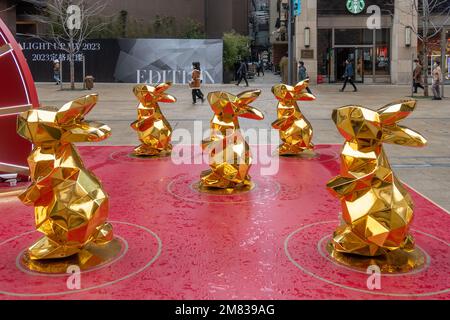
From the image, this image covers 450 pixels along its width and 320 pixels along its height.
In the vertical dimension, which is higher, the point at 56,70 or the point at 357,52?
the point at 357,52

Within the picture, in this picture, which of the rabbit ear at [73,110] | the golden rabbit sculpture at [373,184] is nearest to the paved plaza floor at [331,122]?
the golden rabbit sculpture at [373,184]

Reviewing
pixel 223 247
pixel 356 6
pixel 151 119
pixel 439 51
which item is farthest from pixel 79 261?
pixel 439 51

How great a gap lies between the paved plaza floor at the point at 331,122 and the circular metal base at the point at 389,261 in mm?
1761

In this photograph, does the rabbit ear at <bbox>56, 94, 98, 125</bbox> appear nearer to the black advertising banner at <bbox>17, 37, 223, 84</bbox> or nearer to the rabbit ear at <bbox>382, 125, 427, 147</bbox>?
the rabbit ear at <bbox>382, 125, 427, 147</bbox>

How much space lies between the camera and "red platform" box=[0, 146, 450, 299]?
3.32 m

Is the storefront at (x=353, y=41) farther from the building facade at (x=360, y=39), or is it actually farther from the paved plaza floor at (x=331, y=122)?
the paved plaza floor at (x=331, y=122)

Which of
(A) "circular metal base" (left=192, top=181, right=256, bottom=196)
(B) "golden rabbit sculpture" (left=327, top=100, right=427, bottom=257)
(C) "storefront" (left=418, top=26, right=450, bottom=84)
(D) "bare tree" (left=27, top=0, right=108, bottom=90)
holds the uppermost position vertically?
(D) "bare tree" (left=27, top=0, right=108, bottom=90)

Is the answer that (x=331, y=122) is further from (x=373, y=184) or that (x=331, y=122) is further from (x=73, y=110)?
(x=73, y=110)

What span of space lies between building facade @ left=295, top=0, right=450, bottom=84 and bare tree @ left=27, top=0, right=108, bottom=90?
11.4 m

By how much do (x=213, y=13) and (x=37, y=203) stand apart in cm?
3981

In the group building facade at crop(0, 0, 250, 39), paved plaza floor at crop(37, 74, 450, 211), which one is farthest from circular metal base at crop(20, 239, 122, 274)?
building facade at crop(0, 0, 250, 39)

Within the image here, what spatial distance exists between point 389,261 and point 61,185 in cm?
256

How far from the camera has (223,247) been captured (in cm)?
413

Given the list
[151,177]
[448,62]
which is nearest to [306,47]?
[448,62]
